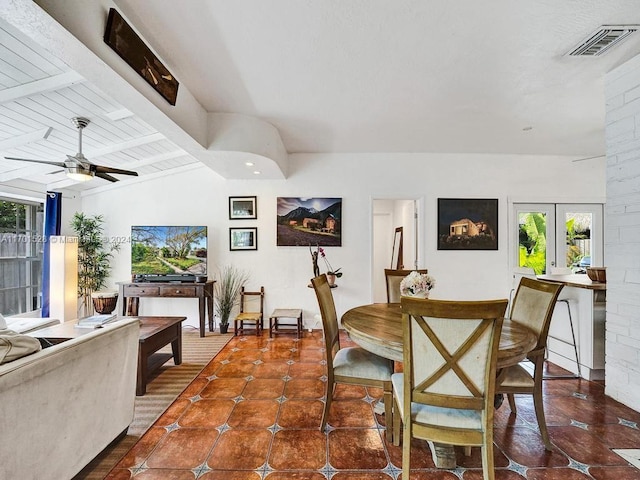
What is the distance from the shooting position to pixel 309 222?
4824 millimetres

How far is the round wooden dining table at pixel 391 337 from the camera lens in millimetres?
1630

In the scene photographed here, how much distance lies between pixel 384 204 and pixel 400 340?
575 cm

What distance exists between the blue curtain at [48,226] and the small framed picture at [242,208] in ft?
8.08

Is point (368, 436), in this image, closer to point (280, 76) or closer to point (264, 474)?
point (264, 474)

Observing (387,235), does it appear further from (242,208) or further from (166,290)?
(166,290)

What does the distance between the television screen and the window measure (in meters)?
1.50

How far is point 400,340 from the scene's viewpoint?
1.74 metres

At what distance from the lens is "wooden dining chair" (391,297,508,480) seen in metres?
1.40

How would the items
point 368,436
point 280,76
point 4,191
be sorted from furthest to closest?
point 4,191
point 280,76
point 368,436

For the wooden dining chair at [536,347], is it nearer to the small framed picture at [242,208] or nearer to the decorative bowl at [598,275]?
the decorative bowl at [598,275]

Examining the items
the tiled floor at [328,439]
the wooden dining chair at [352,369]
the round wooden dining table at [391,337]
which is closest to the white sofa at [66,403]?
the tiled floor at [328,439]

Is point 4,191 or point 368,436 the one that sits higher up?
point 4,191

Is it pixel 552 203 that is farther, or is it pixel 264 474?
pixel 552 203

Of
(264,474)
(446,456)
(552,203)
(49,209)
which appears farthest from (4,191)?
(552,203)
